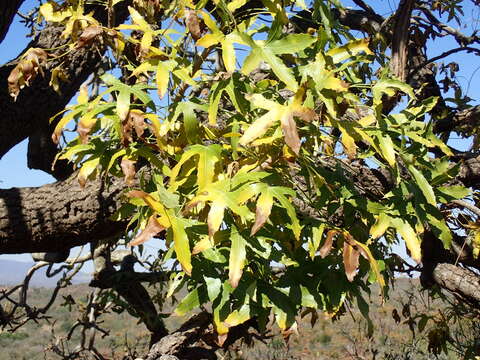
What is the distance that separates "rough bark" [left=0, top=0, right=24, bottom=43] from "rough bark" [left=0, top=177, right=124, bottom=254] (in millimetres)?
1083

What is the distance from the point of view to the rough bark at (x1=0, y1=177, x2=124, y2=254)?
2266mm

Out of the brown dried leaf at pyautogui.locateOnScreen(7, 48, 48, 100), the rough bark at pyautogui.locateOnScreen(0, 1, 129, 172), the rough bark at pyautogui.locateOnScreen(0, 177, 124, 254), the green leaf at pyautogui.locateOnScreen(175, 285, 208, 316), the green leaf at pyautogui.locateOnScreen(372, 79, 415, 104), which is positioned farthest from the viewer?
the rough bark at pyautogui.locateOnScreen(0, 1, 129, 172)

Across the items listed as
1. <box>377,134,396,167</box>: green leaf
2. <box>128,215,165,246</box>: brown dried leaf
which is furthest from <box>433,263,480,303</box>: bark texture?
<box>128,215,165,246</box>: brown dried leaf

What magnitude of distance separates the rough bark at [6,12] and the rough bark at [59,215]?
1083 mm

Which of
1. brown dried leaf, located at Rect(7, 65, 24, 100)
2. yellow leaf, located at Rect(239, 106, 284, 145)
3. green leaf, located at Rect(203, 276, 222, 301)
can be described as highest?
brown dried leaf, located at Rect(7, 65, 24, 100)

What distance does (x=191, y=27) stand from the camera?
1.42m

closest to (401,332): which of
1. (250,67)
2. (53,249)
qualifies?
(53,249)

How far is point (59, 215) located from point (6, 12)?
4.21 ft

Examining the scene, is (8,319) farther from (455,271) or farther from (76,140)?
(455,271)

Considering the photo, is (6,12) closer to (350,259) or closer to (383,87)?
(383,87)

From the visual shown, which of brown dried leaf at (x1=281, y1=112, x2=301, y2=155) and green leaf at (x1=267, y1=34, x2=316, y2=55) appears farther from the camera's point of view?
green leaf at (x1=267, y1=34, x2=316, y2=55)

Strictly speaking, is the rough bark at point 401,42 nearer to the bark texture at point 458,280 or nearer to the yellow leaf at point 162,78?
the bark texture at point 458,280

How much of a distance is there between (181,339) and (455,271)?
1.37 metres

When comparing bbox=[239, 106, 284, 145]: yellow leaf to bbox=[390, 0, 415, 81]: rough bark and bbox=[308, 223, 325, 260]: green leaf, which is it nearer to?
bbox=[308, 223, 325, 260]: green leaf
